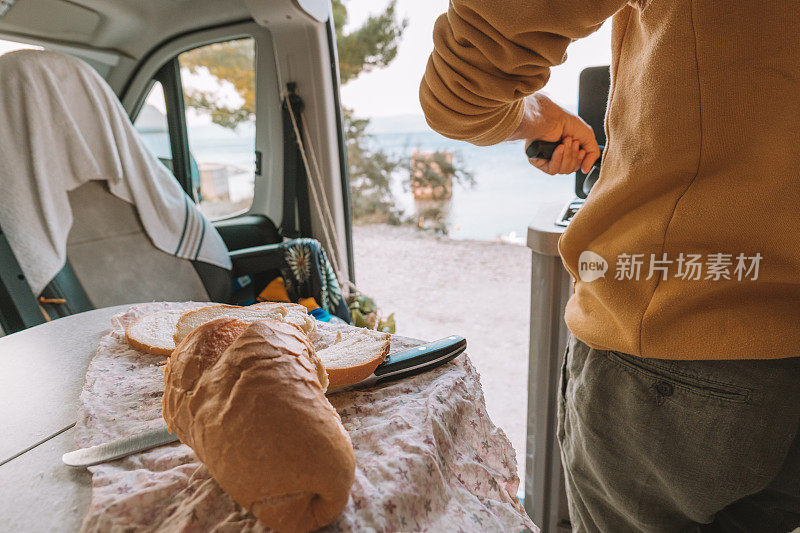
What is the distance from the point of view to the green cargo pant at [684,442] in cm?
49

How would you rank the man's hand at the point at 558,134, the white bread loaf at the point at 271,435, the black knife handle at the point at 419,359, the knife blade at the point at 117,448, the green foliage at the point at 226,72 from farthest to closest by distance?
the green foliage at the point at 226,72, the man's hand at the point at 558,134, the black knife handle at the point at 419,359, the knife blade at the point at 117,448, the white bread loaf at the point at 271,435

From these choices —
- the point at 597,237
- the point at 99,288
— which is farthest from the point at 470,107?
the point at 99,288

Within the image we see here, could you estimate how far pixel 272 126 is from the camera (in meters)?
2.24

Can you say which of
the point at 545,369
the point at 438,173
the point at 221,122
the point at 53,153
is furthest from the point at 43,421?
the point at 438,173

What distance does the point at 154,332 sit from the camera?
29.9 inches

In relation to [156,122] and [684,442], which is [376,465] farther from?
[156,122]

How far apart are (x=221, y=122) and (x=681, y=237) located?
298 centimetres

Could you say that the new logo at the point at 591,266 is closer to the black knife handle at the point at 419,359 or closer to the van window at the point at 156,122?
the black knife handle at the point at 419,359

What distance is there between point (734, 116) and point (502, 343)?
278 centimetres

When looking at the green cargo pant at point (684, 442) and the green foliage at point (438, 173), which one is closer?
the green cargo pant at point (684, 442)

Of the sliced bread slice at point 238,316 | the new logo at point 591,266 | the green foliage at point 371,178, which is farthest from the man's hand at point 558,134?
the green foliage at point 371,178

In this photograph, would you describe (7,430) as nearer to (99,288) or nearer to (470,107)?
(470,107)

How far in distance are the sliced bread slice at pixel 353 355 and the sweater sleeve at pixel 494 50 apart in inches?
13.6

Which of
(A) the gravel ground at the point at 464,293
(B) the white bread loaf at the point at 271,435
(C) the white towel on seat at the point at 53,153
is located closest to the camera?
(B) the white bread loaf at the point at 271,435
